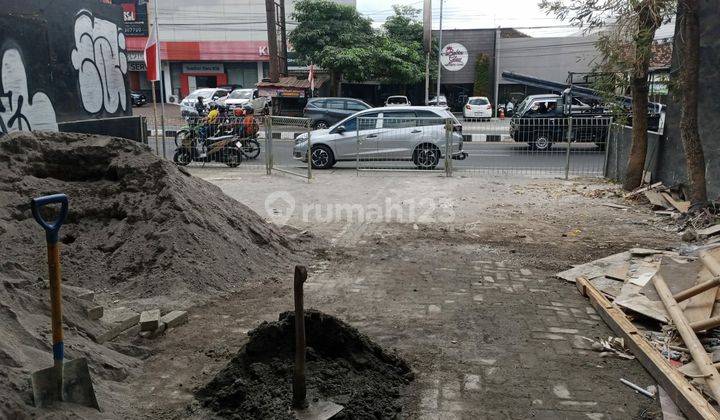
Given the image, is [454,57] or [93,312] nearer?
[93,312]

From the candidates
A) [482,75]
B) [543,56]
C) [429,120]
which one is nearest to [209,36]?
[482,75]

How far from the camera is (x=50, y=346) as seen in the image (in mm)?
3914

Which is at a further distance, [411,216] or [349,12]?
[349,12]

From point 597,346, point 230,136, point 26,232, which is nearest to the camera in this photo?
point 597,346

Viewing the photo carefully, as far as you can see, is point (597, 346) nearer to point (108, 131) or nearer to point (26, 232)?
point (26, 232)

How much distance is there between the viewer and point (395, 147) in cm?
1470

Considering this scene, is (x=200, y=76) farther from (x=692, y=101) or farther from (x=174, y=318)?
(x=174, y=318)

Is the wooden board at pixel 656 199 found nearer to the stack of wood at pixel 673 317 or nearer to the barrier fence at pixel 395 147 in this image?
the barrier fence at pixel 395 147

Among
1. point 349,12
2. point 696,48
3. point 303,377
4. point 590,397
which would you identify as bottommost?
point 590,397

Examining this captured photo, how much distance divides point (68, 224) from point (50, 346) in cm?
272

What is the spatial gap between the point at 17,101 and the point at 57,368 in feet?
27.4

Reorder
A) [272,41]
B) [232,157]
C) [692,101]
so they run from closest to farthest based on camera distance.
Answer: [692,101] < [232,157] < [272,41]

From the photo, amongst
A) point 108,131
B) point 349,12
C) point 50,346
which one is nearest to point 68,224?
point 50,346

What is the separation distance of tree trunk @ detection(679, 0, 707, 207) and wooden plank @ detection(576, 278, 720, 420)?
4825 mm
